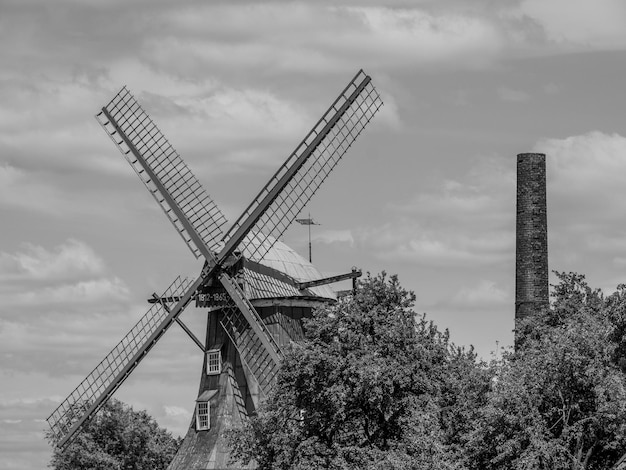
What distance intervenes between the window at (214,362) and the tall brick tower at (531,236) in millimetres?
19104

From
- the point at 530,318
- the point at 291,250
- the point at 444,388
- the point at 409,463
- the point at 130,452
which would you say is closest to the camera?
the point at 409,463

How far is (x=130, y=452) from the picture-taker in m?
92.4

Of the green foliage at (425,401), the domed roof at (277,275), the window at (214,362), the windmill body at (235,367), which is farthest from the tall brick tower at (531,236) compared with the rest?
the window at (214,362)

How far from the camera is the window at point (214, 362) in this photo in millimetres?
68500

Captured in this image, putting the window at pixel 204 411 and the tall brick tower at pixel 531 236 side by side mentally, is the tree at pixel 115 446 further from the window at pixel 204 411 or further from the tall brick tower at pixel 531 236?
the tall brick tower at pixel 531 236

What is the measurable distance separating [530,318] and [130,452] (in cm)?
3566

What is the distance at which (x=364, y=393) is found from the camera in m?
54.2

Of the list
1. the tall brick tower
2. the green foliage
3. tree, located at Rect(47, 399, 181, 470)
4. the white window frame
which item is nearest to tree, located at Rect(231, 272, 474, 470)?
the green foliage

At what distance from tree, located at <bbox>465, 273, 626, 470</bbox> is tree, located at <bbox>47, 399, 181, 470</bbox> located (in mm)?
40623

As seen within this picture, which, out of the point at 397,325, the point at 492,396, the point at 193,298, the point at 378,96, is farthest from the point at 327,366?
the point at 378,96

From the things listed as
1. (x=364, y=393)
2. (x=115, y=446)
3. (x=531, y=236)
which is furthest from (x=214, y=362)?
(x=115, y=446)

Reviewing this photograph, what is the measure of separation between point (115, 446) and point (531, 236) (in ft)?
110

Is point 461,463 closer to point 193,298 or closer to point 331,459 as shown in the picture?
point 331,459

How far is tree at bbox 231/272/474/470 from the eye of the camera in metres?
53.5
